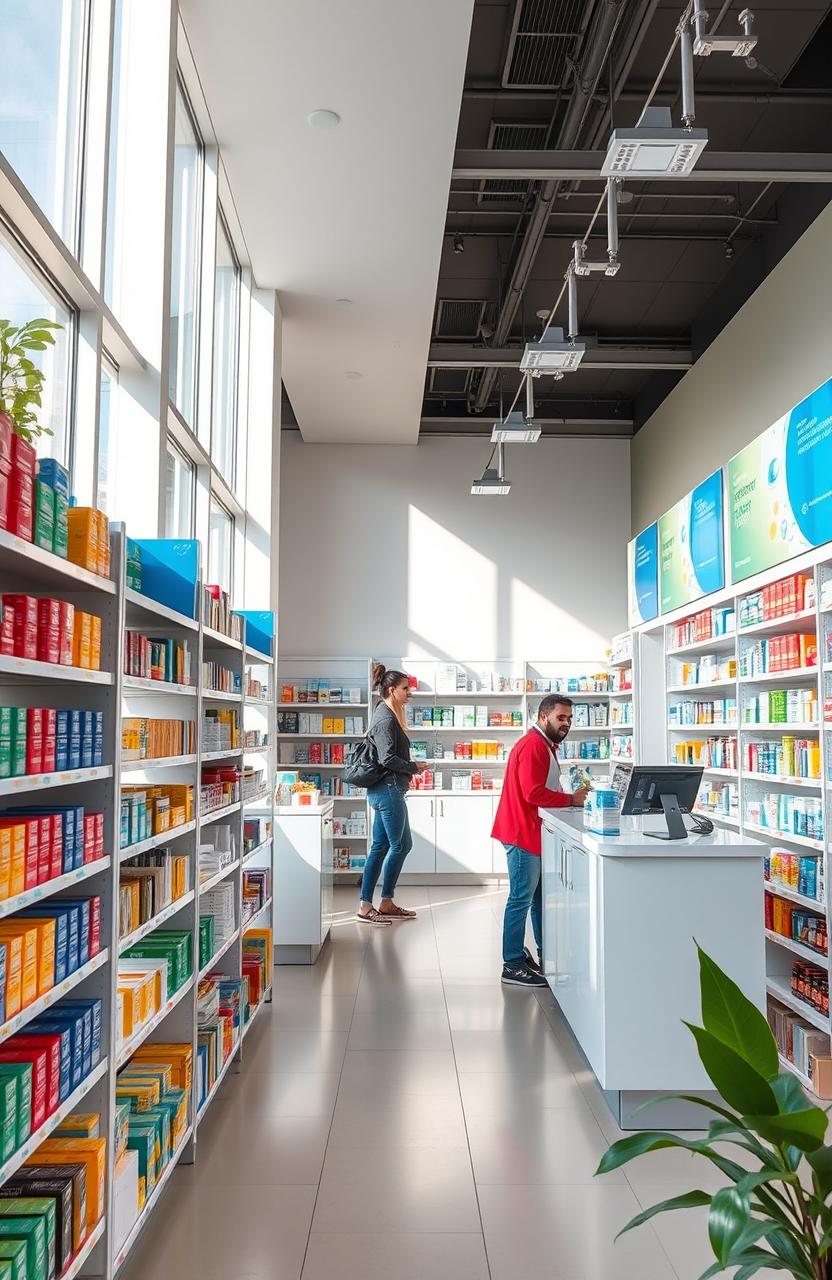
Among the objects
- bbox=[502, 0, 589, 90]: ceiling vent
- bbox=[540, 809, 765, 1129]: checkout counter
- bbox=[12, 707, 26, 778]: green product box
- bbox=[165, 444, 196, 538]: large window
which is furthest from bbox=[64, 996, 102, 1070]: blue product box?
bbox=[502, 0, 589, 90]: ceiling vent

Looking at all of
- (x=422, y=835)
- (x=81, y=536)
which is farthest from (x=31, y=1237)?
(x=422, y=835)

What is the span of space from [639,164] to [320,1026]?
437cm

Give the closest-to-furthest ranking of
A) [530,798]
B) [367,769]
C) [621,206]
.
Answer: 1. [530,798]
2. [621,206]
3. [367,769]

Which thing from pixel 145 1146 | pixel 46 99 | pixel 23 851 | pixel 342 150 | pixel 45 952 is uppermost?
pixel 342 150

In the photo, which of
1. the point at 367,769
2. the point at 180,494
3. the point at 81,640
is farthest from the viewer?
the point at 367,769

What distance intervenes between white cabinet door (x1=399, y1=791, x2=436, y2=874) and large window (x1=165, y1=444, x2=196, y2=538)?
16.1ft

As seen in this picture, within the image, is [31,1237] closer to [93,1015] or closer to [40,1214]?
[40,1214]

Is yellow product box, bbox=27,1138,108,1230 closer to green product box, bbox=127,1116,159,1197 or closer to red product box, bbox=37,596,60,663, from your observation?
green product box, bbox=127,1116,159,1197

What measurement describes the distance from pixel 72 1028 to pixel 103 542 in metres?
1.20

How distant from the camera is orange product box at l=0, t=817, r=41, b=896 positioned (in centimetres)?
204

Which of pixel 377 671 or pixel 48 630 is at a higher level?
pixel 377 671

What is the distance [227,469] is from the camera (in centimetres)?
690

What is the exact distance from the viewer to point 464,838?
10.0 m

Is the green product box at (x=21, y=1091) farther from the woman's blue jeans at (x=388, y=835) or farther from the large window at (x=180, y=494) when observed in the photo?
the woman's blue jeans at (x=388, y=835)
